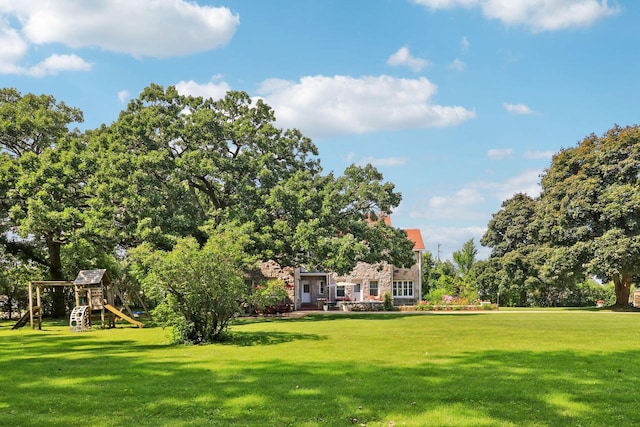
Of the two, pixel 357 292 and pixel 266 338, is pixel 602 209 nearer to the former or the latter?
pixel 357 292

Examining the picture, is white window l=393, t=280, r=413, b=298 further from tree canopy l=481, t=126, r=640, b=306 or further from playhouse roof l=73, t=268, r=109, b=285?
playhouse roof l=73, t=268, r=109, b=285

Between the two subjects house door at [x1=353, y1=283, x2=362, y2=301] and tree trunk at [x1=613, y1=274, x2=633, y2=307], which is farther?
house door at [x1=353, y1=283, x2=362, y2=301]

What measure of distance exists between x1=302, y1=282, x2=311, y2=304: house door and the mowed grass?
1157 inches

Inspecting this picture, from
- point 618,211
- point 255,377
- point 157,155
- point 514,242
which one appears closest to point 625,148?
point 618,211

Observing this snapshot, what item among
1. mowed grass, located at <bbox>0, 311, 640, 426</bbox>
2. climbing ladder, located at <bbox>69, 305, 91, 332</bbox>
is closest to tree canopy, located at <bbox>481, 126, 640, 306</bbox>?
mowed grass, located at <bbox>0, 311, 640, 426</bbox>

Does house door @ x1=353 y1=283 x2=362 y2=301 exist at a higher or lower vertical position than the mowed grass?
lower

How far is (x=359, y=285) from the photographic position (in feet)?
147

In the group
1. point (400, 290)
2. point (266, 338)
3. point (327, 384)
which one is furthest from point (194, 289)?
point (400, 290)

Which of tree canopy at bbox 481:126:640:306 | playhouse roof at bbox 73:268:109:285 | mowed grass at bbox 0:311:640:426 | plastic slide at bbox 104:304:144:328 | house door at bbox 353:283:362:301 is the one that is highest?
tree canopy at bbox 481:126:640:306

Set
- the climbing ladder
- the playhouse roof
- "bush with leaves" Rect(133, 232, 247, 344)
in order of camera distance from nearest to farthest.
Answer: "bush with leaves" Rect(133, 232, 247, 344)
the climbing ladder
the playhouse roof

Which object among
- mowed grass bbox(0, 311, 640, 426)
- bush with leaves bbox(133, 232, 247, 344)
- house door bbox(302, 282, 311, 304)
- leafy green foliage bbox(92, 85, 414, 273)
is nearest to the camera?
mowed grass bbox(0, 311, 640, 426)

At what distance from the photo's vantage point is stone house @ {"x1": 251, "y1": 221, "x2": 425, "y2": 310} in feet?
141

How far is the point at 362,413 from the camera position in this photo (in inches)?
251

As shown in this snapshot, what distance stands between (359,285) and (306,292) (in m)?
4.53
